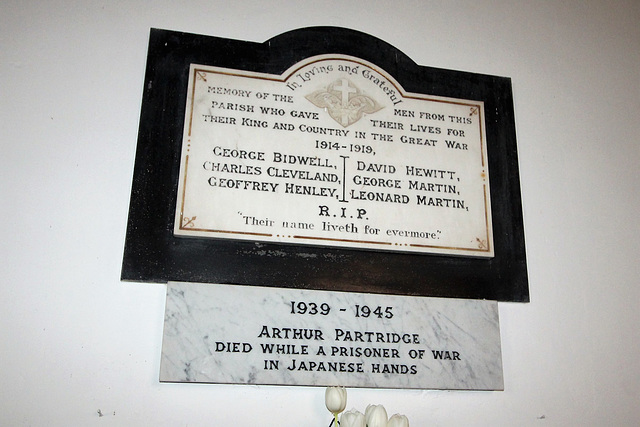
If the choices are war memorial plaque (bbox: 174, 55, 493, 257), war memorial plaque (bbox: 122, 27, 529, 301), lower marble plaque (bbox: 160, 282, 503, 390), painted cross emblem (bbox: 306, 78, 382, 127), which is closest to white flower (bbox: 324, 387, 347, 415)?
lower marble plaque (bbox: 160, 282, 503, 390)

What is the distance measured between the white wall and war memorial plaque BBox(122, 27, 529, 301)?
91 mm

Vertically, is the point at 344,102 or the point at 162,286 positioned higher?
the point at 344,102

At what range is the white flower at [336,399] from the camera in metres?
1.65

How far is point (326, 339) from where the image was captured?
1.84 metres

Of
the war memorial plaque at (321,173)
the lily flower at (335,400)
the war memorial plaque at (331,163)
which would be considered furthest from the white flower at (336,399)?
the war memorial plaque at (331,163)

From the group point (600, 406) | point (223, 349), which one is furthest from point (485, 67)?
point (223, 349)

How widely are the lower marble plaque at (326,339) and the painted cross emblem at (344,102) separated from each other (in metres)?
0.68

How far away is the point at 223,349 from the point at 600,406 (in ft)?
4.38

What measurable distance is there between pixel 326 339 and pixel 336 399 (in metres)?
0.23

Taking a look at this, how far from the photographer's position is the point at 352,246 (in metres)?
1.97

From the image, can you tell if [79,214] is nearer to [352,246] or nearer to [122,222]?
[122,222]

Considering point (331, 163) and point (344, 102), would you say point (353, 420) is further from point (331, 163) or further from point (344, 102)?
point (344, 102)

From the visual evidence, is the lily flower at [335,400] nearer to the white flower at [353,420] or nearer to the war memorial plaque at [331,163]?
the white flower at [353,420]

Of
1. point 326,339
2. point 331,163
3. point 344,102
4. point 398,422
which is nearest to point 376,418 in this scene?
point 398,422
